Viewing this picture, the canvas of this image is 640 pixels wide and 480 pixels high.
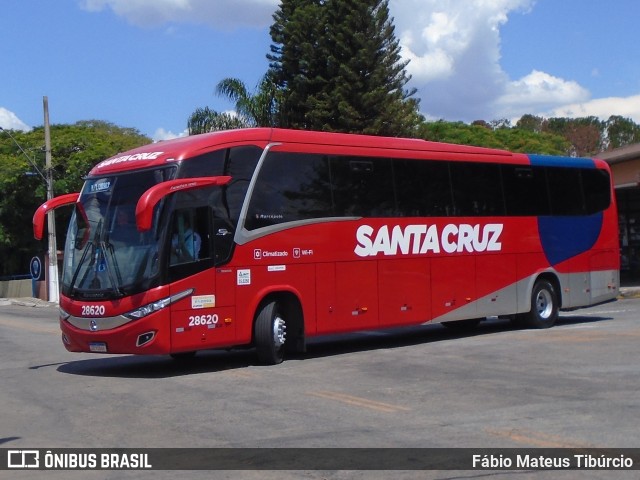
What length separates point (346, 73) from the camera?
38094mm

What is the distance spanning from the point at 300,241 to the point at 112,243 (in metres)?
3.24

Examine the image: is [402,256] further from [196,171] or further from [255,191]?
[196,171]

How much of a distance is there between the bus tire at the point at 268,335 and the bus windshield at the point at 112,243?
2117 millimetres

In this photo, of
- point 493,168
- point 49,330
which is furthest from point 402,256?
point 49,330

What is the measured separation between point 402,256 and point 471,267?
6.90 feet

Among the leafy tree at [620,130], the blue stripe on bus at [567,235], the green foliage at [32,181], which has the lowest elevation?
the blue stripe on bus at [567,235]

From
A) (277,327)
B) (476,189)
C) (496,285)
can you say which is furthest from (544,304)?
(277,327)

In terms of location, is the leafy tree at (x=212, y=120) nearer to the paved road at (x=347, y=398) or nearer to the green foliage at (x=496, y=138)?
the paved road at (x=347, y=398)

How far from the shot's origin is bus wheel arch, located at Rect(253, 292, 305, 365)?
14.6 m

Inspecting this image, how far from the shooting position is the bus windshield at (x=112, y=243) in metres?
13.4

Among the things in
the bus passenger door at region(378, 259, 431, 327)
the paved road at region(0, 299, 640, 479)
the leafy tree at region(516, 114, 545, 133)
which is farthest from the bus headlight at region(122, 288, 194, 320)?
the leafy tree at region(516, 114, 545, 133)

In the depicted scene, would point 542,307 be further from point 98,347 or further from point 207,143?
point 98,347

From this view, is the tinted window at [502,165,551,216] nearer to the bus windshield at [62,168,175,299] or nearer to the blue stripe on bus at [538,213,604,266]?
the blue stripe on bus at [538,213,604,266]

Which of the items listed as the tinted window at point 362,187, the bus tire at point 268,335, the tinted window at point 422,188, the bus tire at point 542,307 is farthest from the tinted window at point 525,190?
the bus tire at point 268,335
